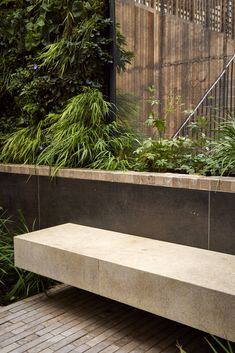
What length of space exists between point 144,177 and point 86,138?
0.91 m

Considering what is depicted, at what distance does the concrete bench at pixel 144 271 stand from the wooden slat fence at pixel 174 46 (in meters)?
1.91

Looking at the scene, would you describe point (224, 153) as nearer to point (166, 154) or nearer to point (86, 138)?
point (166, 154)

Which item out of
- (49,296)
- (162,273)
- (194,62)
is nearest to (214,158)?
(162,273)

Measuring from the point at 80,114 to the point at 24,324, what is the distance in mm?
2040

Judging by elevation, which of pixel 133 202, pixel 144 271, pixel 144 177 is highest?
pixel 144 177

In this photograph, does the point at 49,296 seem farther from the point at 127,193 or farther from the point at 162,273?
the point at 162,273

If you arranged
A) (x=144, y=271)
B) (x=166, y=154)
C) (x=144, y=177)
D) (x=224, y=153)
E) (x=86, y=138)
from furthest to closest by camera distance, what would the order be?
1. (x=86, y=138)
2. (x=166, y=154)
3. (x=144, y=177)
4. (x=224, y=153)
5. (x=144, y=271)

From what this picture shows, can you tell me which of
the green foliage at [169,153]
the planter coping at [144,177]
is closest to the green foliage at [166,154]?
the green foliage at [169,153]

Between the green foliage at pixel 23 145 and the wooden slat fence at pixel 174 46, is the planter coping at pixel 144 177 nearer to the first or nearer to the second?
the green foliage at pixel 23 145

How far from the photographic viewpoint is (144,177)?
310 centimetres

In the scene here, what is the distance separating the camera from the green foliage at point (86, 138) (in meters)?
3.68

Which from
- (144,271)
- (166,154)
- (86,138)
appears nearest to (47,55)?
(86,138)

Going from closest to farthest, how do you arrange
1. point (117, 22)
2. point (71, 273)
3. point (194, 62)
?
point (71, 273), point (117, 22), point (194, 62)

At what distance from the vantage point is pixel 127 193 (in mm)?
3232
